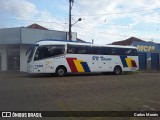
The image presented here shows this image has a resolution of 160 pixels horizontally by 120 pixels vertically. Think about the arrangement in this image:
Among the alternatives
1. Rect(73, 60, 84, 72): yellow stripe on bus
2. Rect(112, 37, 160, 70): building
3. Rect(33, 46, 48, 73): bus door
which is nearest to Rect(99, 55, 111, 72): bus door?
Rect(73, 60, 84, 72): yellow stripe on bus

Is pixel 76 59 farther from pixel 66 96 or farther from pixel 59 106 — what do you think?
pixel 59 106

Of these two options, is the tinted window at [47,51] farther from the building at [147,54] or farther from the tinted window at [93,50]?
the building at [147,54]

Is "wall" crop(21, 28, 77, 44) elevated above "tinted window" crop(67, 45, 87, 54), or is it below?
above

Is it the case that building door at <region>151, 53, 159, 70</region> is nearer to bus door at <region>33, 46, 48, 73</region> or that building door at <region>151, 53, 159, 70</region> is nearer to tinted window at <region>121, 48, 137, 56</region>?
tinted window at <region>121, 48, 137, 56</region>

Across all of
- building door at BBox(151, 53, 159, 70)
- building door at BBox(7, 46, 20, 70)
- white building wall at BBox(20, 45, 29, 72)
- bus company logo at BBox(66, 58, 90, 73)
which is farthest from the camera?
building door at BBox(151, 53, 159, 70)

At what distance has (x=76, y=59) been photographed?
27641 mm

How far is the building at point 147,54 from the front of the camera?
4888cm

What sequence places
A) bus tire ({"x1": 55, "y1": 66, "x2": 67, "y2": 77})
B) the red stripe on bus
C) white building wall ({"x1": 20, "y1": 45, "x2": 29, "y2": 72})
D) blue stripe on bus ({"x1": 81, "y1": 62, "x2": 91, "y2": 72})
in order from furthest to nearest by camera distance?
white building wall ({"x1": 20, "y1": 45, "x2": 29, "y2": 72})
blue stripe on bus ({"x1": 81, "y1": 62, "x2": 91, "y2": 72})
the red stripe on bus
bus tire ({"x1": 55, "y1": 66, "x2": 67, "y2": 77})

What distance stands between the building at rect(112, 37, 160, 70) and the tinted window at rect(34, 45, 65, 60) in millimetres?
24247

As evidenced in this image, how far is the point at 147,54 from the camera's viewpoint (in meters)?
49.8

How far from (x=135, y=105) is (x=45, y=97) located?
3.79 meters

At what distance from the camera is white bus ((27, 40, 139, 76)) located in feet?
84.1

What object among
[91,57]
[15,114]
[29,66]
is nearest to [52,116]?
[15,114]

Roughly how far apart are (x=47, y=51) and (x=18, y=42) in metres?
11.1
